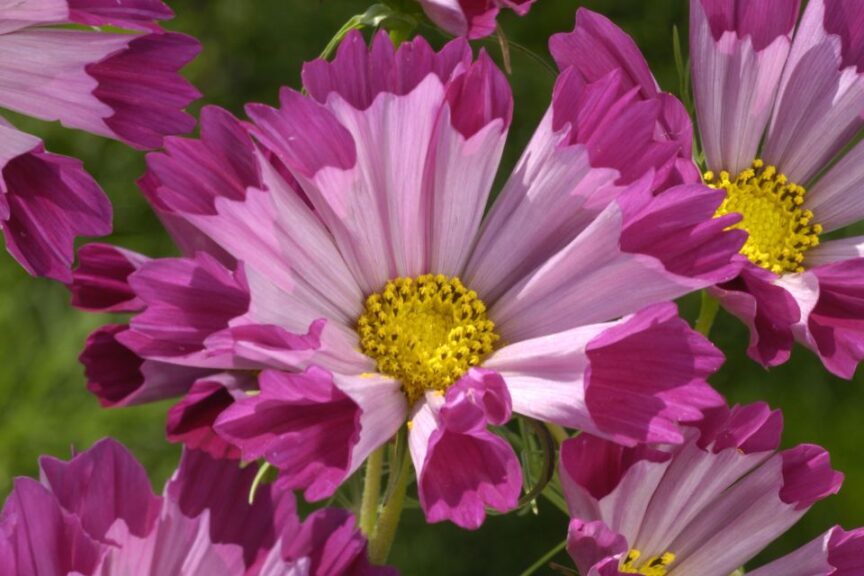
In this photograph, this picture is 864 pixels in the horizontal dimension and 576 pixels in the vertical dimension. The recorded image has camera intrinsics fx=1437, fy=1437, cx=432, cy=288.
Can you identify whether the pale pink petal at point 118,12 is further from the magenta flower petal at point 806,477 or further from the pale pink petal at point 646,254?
the magenta flower petal at point 806,477

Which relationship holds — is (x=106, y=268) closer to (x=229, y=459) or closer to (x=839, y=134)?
(x=229, y=459)

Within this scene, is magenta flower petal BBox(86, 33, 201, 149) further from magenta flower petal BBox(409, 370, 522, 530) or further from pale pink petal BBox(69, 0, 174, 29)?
magenta flower petal BBox(409, 370, 522, 530)

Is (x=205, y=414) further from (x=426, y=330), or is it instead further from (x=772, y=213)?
(x=772, y=213)

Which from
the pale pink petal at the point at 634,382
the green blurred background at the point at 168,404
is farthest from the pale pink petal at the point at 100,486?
the green blurred background at the point at 168,404

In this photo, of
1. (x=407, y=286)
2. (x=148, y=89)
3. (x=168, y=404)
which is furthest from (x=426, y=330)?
Answer: (x=168, y=404)

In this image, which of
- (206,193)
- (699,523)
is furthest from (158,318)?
(699,523)
